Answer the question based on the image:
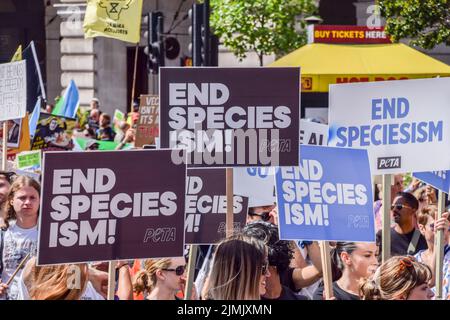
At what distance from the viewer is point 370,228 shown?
7.25 m

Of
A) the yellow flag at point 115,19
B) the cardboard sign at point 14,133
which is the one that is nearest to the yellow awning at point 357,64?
the yellow flag at point 115,19

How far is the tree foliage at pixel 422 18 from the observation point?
16.4m

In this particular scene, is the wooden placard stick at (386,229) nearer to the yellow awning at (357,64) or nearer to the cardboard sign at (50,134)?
the cardboard sign at (50,134)

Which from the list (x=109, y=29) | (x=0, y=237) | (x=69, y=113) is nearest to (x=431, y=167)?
(x=0, y=237)

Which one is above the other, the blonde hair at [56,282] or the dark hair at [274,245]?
the dark hair at [274,245]

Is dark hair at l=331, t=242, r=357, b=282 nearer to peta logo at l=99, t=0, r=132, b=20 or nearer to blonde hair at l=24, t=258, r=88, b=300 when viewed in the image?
blonde hair at l=24, t=258, r=88, b=300

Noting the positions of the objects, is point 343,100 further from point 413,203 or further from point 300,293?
point 413,203

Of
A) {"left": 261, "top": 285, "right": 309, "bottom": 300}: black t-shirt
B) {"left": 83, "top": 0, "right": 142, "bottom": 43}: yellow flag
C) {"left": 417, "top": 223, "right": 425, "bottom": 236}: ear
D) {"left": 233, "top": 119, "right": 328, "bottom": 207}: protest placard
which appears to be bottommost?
{"left": 261, "top": 285, "right": 309, "bottom": 300}: black t-shirt

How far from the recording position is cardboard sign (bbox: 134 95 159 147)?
1460cm

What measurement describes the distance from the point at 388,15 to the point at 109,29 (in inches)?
152

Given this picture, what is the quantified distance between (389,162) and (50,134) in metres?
5.95

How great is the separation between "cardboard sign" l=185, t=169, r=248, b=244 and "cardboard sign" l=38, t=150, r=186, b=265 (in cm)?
75

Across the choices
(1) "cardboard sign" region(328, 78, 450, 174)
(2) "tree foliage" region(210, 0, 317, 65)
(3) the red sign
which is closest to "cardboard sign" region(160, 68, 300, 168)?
(1) "cardboard sign" region(328, 78, 450, 174)

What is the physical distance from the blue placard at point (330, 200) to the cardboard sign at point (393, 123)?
0.53 m
